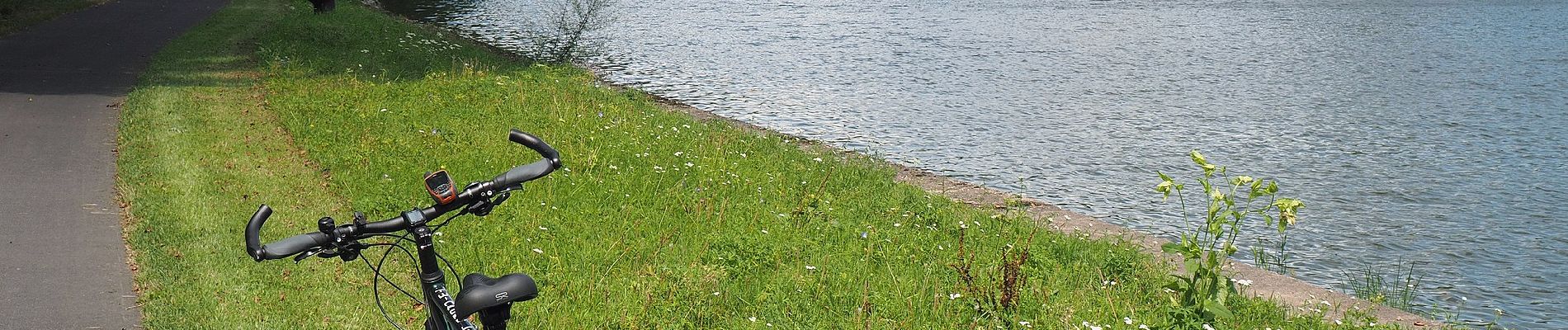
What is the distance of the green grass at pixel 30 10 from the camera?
20.1m

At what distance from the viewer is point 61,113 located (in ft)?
37.4

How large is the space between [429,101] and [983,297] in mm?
7171

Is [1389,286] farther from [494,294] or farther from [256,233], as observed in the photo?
[256,233]

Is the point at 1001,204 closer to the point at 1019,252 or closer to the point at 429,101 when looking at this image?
the point at 1019,252

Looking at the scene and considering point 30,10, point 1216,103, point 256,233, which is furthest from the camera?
point 30,10

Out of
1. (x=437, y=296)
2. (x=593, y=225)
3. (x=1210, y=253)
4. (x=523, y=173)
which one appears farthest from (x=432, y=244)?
(x=593, y=225)

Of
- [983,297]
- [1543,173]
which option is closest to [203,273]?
[983,297]

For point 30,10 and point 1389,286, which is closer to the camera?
point 1389,286

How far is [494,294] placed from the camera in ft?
10.6

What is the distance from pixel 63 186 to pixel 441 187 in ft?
21.3

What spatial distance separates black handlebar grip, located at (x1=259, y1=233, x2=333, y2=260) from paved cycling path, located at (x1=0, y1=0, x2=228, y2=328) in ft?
10.4

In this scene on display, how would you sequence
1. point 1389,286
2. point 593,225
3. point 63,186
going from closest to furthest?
point 593,225
point 1389,286
point 63,186

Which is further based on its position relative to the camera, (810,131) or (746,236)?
(810,131)

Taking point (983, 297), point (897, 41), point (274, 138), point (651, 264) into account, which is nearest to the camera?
point (983, 297)
